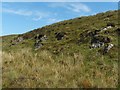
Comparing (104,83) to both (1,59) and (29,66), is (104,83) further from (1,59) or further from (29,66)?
(1,59)

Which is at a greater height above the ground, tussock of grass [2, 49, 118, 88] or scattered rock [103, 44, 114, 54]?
scattered rock [103, 44, 114, 54]

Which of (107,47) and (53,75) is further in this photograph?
(107,47)

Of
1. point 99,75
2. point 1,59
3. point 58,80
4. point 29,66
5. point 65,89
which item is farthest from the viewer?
point 1,59

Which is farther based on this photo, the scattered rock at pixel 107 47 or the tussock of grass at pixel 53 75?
the scattered rock at pixel 107 47

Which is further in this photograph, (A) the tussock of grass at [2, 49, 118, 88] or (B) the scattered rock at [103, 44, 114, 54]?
(B) the scattered rock at [103, 44, 114, 54]

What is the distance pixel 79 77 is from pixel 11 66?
4.08m

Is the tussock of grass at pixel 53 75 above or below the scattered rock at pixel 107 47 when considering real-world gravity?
below

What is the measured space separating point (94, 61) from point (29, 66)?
4.72 metres

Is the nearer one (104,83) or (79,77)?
(104,83)

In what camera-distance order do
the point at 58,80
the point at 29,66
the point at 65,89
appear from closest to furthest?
1. the point at 65,89
2. the point at 58,80
3. the point at 29,66

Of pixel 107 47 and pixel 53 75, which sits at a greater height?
pixel 107 47

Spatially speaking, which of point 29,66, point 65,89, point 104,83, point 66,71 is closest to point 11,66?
point 29,66

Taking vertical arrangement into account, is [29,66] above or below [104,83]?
above

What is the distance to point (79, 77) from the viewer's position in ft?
39.9
